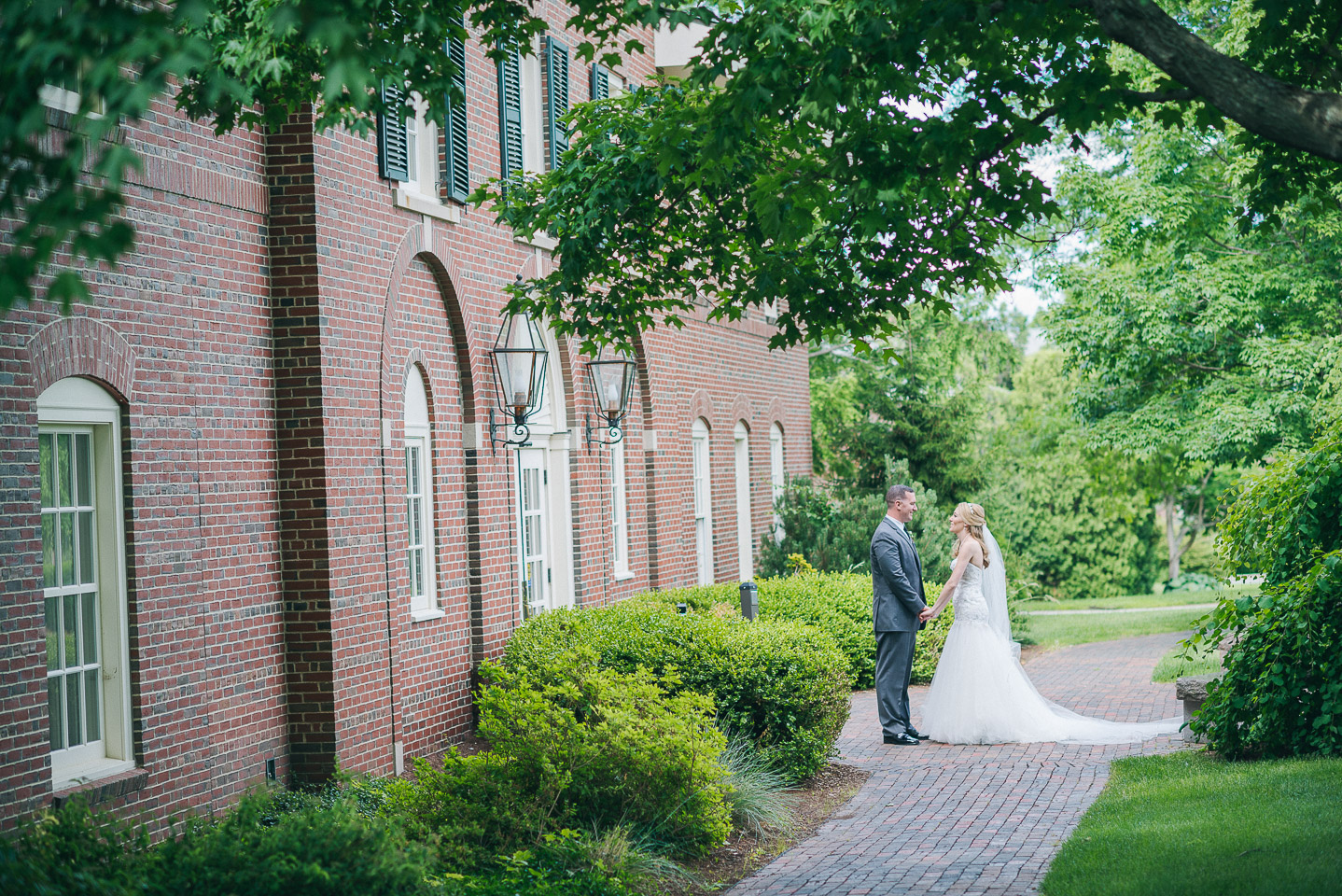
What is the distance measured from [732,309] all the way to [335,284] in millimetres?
3253

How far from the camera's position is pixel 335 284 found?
32.4 ft

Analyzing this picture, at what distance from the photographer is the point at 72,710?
300 inches

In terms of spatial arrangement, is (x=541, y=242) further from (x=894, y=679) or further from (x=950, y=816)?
(x=950, y=816)

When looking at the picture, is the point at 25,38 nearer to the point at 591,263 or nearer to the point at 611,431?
the point at 591,263

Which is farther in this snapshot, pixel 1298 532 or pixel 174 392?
pixel 1298 532

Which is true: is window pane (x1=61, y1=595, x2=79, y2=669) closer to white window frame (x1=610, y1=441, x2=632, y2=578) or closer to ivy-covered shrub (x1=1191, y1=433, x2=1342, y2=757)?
ivy-covered shrub (x1=1191, y1=433, x2=1342, y2=757)

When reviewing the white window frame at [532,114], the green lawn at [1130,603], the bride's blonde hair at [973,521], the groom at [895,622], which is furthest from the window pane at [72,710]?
the green lawn at [1130,603]

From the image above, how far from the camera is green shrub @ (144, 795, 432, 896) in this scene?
4.84m

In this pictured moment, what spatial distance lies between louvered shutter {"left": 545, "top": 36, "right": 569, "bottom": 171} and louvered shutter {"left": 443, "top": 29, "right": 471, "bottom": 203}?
185cm

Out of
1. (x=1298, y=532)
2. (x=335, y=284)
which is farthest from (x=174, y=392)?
(x=1298, y=532)

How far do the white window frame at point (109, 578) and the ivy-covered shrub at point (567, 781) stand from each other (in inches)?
75.7

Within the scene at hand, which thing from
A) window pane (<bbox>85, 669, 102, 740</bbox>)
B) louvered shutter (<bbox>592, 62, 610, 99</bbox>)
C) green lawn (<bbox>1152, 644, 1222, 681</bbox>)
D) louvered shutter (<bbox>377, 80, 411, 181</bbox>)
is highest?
louvered shutter (<bbox>592, 62, 610, 99</bbox>)

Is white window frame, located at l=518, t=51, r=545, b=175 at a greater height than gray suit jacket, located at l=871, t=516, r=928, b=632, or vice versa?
white window frame, located at l=518, t=51, r=545, b=175

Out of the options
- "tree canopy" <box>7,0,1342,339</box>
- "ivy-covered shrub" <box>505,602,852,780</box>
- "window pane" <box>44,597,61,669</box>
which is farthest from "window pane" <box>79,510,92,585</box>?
"ivy-covered shrub" <box>505,602,852,780</box>
